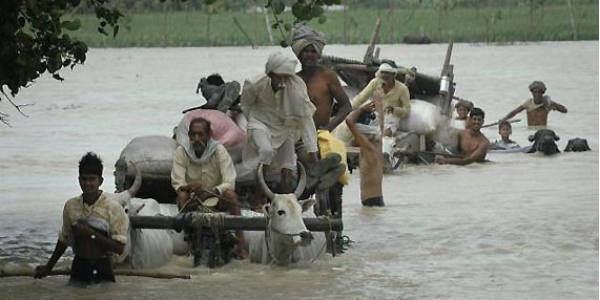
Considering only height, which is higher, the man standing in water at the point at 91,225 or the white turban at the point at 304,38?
the white turban at the point at 304,38

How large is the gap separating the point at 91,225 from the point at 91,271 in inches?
16.5

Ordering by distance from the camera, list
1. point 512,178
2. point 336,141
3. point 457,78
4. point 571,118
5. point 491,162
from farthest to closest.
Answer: point 457,78 < point 571,118 < point 491,162 < point 512,178 < point 336,141

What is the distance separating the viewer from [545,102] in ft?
71.1

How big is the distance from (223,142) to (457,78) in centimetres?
2938

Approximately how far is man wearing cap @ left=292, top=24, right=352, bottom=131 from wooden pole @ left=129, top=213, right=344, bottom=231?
1.35 metres

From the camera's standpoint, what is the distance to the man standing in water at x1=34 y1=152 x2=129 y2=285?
918cm

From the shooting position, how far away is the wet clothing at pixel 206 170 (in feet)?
33.7

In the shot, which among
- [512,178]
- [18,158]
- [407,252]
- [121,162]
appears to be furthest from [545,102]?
[121,162]

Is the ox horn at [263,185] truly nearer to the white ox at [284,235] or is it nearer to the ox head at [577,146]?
the white ox at [284,235]

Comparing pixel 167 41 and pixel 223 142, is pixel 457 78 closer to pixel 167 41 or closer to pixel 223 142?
pixel 167 41

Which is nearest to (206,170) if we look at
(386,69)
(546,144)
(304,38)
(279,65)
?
(279,65)

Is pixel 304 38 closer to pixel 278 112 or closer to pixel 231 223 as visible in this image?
pixel 278 112

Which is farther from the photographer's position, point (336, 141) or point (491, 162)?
point (491, 162)

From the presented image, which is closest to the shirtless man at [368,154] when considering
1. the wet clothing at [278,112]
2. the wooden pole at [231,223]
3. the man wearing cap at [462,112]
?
the wet clothing at [278,112]
